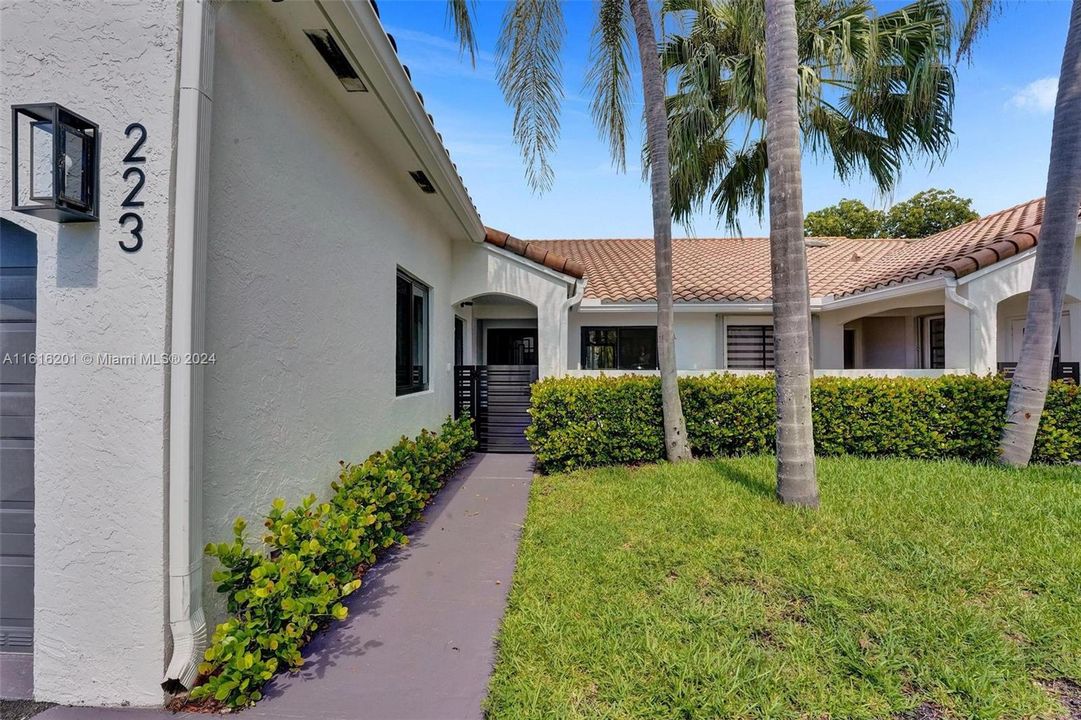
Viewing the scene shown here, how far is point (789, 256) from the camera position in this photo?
15.8ft

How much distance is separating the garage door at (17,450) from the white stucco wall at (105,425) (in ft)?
1.03

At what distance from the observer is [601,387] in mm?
7445

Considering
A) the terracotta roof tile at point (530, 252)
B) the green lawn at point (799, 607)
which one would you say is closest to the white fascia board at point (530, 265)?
the terracotta roof tile at point (530, 252)

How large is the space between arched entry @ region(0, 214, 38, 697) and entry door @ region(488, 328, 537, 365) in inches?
390

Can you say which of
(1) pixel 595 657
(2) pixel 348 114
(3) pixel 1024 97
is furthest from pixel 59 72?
(3) pixel 1024 97

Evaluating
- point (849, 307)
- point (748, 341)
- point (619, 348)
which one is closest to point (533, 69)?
point (619, 348)

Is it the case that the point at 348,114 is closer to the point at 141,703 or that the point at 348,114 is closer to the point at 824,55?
the point at 141,703

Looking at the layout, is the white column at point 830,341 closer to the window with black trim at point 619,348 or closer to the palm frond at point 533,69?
the window with black trim at point 619,348

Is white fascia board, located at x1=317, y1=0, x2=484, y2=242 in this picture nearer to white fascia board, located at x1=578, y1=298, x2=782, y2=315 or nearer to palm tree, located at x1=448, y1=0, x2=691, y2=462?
palm tree, located at x1=448, y1=0, x2=691, y2=462

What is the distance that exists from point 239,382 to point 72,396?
762 millimetres

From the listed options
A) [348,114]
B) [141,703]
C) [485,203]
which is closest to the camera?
[141,703]

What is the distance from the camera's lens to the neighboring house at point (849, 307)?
8.27 meters

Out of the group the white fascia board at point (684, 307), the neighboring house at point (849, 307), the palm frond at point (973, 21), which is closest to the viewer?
the palm frond at point (973, 21)

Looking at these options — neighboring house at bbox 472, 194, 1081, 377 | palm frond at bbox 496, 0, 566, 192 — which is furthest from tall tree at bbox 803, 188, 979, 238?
palm frond at bbox 496, 0, 566, 192
